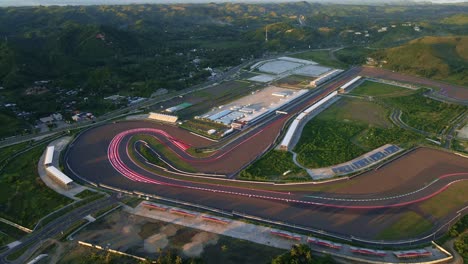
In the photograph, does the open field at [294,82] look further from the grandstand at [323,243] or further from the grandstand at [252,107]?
the grandstand at [323,243]

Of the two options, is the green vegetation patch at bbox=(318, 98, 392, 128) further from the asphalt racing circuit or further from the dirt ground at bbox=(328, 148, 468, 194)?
the asphalt racing circuit

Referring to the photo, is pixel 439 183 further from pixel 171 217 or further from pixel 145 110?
pixel 145 110

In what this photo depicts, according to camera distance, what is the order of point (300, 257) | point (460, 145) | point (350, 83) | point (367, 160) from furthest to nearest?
point (350, 83) < point (460, 145) < point (367, 160) < point (300, 257)

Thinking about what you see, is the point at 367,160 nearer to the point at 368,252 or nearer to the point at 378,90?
the point at 368,252

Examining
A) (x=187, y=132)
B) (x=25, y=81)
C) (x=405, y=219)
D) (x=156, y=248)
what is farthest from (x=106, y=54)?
(x=405, y=219)

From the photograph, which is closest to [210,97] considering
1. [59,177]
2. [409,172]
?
[59,177]

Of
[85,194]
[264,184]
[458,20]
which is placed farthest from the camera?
[458,20]

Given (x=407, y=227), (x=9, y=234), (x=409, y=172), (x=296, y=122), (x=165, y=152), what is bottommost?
(x=407, y=227)
